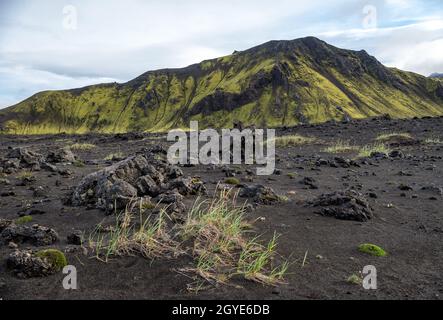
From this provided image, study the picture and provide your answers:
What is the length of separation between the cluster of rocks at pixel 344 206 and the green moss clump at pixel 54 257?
20.0 feet

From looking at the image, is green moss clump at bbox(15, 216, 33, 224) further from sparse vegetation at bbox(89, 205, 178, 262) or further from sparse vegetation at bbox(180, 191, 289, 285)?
sparse vegetation at bbox(180, 191, 289, 285)

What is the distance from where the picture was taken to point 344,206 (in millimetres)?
10203

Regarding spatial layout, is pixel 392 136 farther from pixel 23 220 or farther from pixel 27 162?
pixel 23 220

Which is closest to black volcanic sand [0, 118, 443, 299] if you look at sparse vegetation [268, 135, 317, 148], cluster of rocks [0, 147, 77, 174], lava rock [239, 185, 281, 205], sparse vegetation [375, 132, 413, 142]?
lava rock [239, 185, 281, 205]

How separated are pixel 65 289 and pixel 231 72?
15954 cm

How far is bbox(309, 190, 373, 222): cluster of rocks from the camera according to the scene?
32.8ft

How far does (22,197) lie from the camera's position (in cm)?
1245

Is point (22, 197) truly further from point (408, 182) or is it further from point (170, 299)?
point (408, 182)

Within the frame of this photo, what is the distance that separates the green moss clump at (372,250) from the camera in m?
7.80

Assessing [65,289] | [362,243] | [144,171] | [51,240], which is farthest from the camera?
[144,171]

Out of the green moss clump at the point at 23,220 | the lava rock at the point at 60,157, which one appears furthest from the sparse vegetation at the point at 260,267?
the lava rock at the point at 60,157

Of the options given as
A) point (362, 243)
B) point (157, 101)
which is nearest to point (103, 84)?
point (157, 101)

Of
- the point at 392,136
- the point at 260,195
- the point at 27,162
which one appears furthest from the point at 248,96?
the point at 260,195

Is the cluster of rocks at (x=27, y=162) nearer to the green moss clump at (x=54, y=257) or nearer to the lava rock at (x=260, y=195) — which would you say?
the lava rock at (x=260, y=195)
